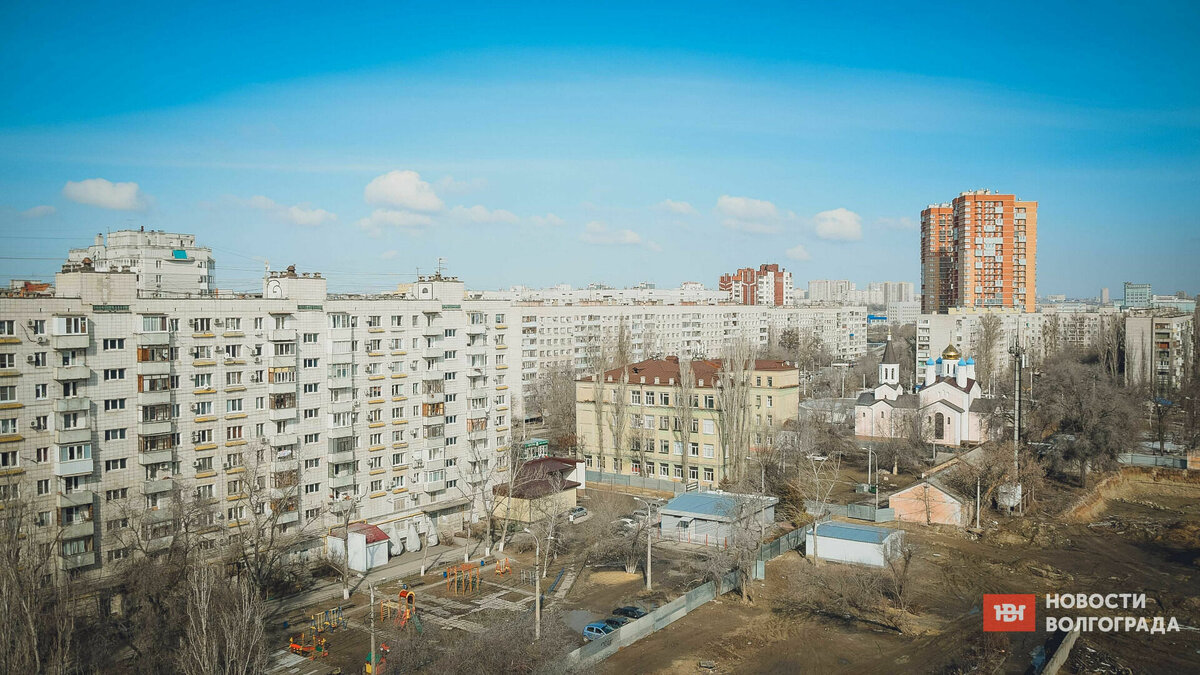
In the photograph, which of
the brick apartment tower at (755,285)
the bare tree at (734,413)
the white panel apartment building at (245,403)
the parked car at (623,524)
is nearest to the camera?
the white panel apartment building at (245,403)

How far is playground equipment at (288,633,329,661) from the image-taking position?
23094mm

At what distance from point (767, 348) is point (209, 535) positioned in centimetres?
8140

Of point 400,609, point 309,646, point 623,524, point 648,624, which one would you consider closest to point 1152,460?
point 623,524

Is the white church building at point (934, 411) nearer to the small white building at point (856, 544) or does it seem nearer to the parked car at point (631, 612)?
the small white building at point (856, 544)

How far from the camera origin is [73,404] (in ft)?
84.0

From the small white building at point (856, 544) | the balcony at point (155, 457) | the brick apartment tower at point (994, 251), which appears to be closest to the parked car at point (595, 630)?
the small white building at point (856, 544)

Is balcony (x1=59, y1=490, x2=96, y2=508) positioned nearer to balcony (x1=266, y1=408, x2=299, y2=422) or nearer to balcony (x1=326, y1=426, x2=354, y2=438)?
balcony (x1=266, y1=408, x2=299, y2=422)

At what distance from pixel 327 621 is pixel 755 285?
122 metres

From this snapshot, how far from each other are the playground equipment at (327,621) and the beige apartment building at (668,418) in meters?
21.5

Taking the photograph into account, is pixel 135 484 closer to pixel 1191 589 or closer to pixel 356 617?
pixel 356 617

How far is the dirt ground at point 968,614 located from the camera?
72.3ft

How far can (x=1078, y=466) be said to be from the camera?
44.9m

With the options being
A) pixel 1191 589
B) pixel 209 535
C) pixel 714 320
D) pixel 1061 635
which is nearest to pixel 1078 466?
pixel 1191 589

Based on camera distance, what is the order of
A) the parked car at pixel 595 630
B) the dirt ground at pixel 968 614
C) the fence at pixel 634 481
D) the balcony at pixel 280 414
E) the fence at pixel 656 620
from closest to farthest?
the fence at pixel 656 620, the dirt ground at pixel 968 614, the parked car at pixel 595 630, the balcony at pixel 280 414, the fence at pixel 634 481
